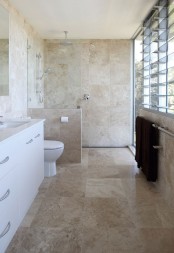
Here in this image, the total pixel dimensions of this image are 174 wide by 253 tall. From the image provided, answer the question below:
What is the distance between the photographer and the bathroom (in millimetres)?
4352

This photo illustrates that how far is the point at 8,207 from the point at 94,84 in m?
4.07

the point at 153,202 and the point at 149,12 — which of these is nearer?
the point at 153,202

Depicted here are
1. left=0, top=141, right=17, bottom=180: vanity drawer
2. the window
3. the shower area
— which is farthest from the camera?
the shower area

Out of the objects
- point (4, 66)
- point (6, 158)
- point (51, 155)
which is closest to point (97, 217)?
point (6, 158)

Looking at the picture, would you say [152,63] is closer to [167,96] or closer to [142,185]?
[167,96]

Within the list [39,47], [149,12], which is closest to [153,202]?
[149,12]

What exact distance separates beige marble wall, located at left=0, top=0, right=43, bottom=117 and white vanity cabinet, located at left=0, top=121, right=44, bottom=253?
837mm

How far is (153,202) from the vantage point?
109 inches

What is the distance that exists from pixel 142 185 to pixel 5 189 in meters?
1.93

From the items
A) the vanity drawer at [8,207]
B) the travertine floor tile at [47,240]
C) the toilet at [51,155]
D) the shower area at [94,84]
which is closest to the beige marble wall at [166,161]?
the travertine floor tile at [47,240]

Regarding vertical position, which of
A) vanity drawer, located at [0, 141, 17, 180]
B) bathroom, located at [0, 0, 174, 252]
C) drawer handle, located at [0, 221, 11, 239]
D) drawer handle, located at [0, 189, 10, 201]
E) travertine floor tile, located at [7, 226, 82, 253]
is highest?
bathroom, located at [0, 0, 174, 252]

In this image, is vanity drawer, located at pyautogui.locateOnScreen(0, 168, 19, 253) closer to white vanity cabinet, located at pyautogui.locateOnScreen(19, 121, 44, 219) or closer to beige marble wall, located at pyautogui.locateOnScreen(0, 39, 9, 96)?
white vanity cabinet, located at pyautogui.locateOnScreen(19, 121, 44, 219)

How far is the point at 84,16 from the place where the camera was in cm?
410

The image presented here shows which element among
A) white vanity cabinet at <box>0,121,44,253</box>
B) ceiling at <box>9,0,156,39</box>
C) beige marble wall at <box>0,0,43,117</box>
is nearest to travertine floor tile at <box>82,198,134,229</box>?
white vanity cabinet at <box>0,121,44,253</box>
